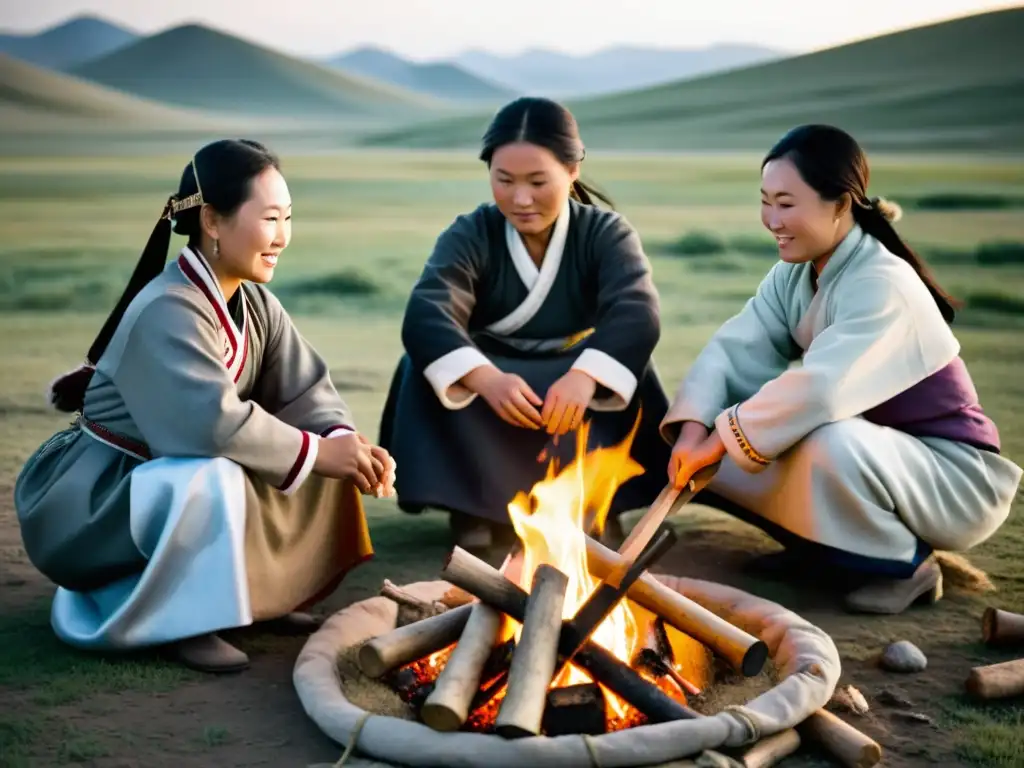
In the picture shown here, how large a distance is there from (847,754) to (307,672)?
3.96ft

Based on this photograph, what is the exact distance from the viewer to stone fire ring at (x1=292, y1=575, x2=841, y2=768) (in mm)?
2391

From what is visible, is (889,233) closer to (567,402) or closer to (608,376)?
(608,376)

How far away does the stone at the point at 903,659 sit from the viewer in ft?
10.2

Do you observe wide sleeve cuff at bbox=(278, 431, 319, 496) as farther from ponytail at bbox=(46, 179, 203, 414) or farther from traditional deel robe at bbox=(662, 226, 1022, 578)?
traditional deel robe at bbox=(662, 226, 1022, 578)

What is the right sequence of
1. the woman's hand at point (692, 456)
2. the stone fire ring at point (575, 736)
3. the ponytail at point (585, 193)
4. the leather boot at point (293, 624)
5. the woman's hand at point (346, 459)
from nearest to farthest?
the stone fire ring at point (575, 736), the woman's hand at point (346, 459), the leather boot at point (293, 624), the woman's hand at point (692, 456), the ponytail at point (585, 193)

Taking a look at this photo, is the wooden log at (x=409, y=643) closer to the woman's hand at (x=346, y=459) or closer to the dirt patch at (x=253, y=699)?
the dirt patch at (x=253, y=699)

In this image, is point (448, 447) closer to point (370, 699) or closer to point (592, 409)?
point (592, 409)

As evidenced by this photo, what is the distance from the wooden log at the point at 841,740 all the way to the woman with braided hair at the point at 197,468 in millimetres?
1253

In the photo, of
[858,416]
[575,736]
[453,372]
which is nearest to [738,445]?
[858,416]

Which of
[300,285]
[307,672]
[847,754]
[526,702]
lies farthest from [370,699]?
[300,285]

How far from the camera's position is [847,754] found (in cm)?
256

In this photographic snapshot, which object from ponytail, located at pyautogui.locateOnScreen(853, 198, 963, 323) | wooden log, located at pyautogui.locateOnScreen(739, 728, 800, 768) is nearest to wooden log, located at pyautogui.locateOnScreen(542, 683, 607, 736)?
wooden log, located at pyautogui.locateOnScreen(739, 728, 800, 768)

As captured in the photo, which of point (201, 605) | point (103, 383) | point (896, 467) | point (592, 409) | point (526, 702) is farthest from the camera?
A: point (592, 409)

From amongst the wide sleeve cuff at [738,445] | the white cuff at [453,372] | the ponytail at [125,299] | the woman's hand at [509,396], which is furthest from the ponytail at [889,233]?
the ponytail at [125,299]
